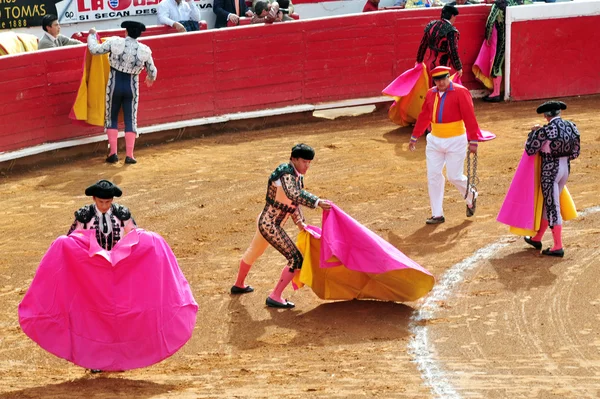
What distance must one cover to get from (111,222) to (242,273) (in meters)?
1.86

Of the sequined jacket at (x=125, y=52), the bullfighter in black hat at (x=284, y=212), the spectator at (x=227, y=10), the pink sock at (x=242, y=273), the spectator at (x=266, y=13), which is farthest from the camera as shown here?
the spectator at (x=227, y=10)

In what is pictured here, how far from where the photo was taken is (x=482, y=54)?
53.6 ft

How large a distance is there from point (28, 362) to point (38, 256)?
2480mm

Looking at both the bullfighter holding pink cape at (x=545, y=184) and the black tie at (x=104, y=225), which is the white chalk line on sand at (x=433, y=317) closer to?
the bullfighter holding pink cape at (x=545, y=184)

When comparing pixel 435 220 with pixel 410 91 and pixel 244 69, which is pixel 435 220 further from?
pixel 244 69

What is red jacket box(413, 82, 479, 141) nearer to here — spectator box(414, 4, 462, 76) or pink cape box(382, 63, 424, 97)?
spectator box(414, 4, 462, 76)

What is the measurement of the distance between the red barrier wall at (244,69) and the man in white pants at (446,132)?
175 inches

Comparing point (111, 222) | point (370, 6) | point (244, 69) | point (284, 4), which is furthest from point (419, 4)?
point (111, 222)

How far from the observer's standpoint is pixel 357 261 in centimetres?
874

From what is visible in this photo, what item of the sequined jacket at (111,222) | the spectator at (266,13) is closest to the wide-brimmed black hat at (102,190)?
the sequined jacket at (111,222)

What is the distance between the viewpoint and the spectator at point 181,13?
15.4 meters

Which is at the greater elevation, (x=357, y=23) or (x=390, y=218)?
(x=357, y=23)

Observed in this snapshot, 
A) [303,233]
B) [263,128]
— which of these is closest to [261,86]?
[263,128]

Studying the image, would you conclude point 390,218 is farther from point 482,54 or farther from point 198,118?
point 482,54
